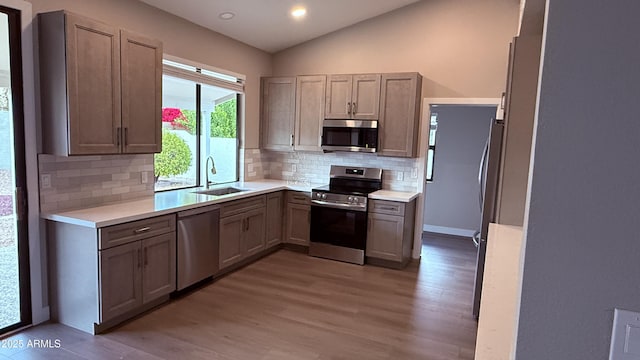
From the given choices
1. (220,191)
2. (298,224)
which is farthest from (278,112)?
(298,224)

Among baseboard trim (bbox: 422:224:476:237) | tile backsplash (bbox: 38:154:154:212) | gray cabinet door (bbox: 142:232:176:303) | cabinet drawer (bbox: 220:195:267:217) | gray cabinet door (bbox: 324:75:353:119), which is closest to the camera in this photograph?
tile backsplash (bbox: 38:154:154:212)

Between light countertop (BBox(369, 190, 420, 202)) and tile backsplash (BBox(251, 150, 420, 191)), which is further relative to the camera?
tile backsplash (BBox(251, 150, 420, 191))

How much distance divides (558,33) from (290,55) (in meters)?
5.17

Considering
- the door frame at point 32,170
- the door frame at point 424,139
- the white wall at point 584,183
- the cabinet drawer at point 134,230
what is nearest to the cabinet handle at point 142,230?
the cabinet drawer at point 134,230

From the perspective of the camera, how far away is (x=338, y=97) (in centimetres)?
504

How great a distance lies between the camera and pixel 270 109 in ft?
18.1

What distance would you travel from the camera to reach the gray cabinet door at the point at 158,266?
10.6ft

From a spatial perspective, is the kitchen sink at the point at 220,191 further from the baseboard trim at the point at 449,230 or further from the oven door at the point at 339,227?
the baseboard trim at the point at 449,230

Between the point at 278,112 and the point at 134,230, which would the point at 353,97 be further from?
the point at 134,230

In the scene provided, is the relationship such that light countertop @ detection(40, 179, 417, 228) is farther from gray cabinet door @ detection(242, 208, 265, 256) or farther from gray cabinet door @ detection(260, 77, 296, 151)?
gray cabinet door @ detection(260, 77, 296, 151)

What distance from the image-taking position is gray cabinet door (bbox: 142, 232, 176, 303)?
3232 mm

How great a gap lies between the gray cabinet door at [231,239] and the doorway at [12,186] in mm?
1662

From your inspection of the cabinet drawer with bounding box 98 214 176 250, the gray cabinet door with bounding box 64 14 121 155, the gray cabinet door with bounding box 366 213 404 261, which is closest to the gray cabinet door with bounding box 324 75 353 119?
the gray cabinet door with bounding box 366 213 404 261

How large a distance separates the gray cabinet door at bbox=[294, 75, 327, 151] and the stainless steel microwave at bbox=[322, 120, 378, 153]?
0.14 metres
